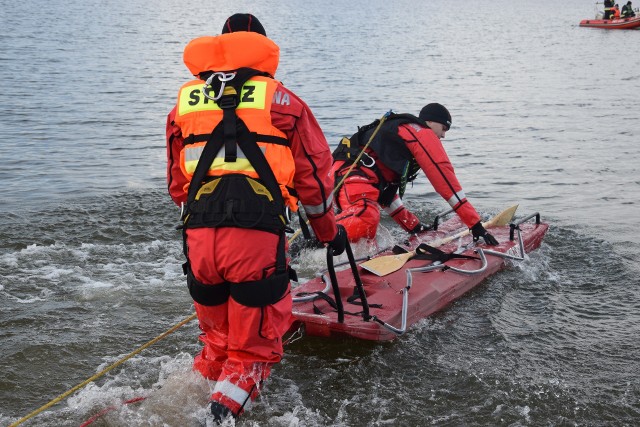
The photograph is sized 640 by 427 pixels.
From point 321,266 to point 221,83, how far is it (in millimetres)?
3944

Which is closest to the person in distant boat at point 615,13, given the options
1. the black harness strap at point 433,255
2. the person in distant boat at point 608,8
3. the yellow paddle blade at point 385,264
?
the person in distant boat at point 608,8

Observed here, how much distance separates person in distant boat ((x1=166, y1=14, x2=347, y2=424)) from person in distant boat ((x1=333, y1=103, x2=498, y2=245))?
3399 millimetres

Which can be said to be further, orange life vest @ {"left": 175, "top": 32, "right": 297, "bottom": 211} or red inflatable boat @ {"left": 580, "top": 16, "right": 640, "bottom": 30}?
red inflatable boat @ {"left": 580, "top": 16, "right": 640, "bottom": 30}

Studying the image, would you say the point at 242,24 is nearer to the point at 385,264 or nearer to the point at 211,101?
the point at 211,101

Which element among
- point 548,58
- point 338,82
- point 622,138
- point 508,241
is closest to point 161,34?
point 338,82

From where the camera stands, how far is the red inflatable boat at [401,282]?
18.5 ft

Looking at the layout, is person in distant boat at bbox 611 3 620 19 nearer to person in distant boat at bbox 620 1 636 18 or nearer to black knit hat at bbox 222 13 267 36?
person in distant boat at bbox 620 1 636 18

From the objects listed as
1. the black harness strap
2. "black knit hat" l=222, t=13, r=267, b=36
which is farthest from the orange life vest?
the black harness strap

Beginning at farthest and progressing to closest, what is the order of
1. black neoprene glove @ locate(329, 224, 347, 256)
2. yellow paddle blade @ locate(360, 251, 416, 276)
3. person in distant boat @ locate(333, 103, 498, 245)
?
person in distant boat @ locate(333, 103, 498, 245) < yellow paddle blade @ locate(360, 251, 416, 276) < black neoprene glove @ locate(329, 224, 347, 256)

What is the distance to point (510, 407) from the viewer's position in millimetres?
5109

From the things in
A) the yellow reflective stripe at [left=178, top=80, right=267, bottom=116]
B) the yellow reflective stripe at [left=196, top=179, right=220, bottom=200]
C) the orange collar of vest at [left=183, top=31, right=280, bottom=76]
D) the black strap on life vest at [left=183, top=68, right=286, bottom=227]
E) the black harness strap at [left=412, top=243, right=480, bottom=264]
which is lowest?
the black harness strap at [left=412, top=243, right=480, bottom=264]

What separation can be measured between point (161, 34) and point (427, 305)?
33.9 meters

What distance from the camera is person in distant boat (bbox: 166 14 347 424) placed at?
4.12 meters

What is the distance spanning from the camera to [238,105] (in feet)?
13.6
